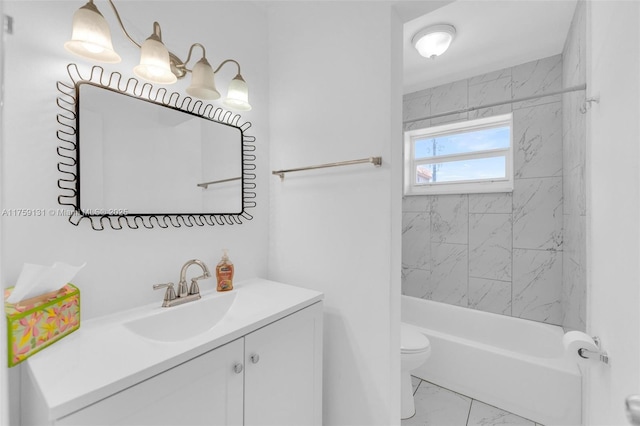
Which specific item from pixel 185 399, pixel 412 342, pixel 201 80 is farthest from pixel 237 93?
pixel 412 342

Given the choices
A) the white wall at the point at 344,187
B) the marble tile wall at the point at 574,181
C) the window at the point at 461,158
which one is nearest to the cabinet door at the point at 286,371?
the white wall at the point at 344,187

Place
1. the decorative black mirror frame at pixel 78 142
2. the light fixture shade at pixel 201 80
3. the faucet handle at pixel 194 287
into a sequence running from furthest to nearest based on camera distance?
1. the faucet handle at pixel 194 287
2. the light fixture shade at pixel 201 80
3. the decorative black mirror frame at pixel 78 142

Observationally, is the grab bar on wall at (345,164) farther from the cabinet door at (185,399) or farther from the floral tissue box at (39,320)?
the floral tissue box at (39,320)

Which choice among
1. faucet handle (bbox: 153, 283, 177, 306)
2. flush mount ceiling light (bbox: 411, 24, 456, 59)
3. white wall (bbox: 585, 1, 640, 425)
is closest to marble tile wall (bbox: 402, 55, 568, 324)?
flush mount ceiling light (bbox: 411, 24, 456, 59)

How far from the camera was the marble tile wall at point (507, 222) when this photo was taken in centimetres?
223

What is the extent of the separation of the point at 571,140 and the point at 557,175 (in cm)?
41

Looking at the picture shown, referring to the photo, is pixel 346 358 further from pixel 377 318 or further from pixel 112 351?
pixel 112 351

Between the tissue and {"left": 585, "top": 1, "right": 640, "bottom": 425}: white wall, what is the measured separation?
4.52ft

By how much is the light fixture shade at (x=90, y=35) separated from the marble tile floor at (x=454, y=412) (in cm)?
236

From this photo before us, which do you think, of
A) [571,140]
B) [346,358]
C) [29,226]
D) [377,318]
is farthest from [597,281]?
[29,226]

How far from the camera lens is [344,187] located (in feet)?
4.51

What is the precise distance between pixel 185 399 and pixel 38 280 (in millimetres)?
512

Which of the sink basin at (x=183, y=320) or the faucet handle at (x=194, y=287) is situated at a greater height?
the faucet handle at (x=194, y=287)

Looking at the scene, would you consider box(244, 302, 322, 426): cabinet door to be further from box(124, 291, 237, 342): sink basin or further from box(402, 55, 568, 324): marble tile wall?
box(402, 55, 568, 324): marble tile wall
